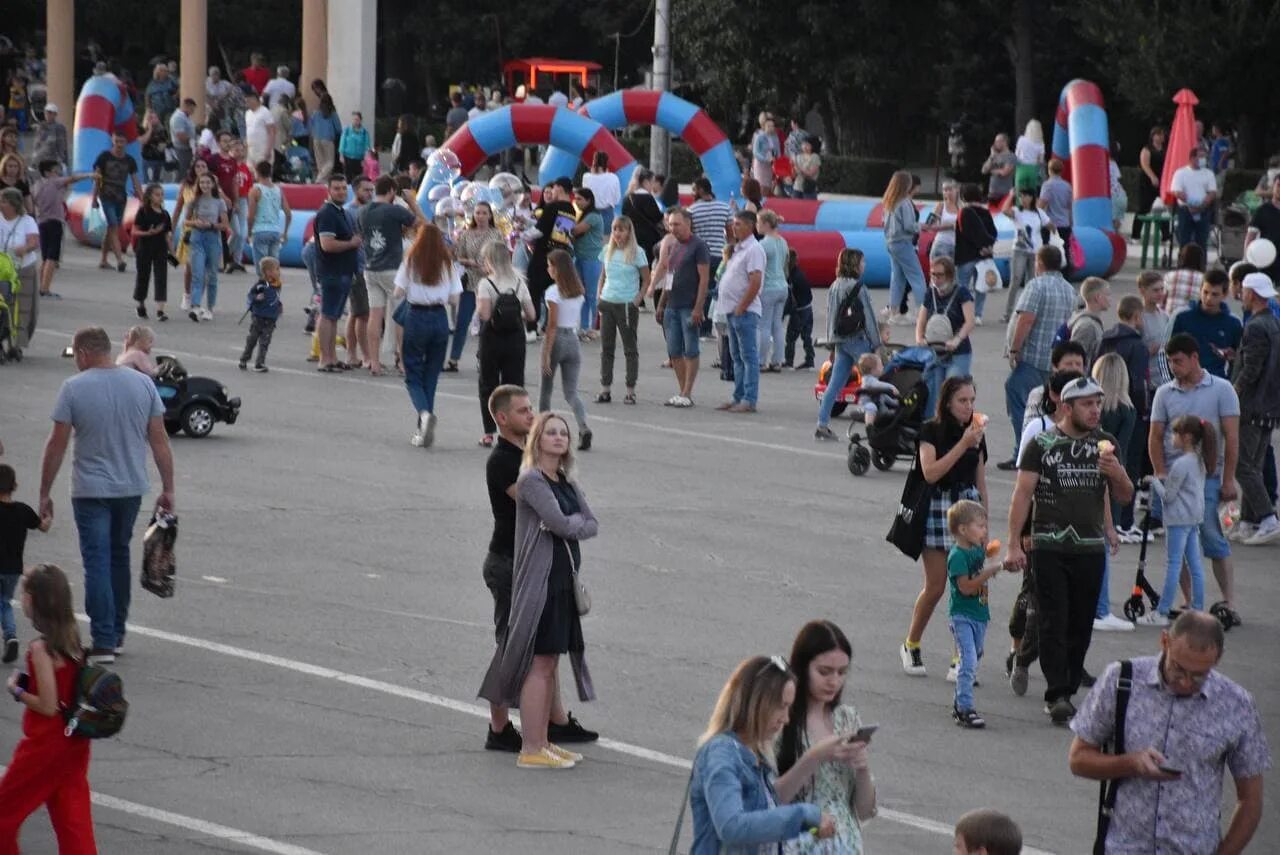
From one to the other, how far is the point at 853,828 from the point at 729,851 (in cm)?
46

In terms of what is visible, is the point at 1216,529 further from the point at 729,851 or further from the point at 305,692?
the point at 729,851

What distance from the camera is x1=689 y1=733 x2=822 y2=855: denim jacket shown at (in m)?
5.96

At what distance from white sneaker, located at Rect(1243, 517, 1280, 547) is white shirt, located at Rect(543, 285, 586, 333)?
5.15 metres

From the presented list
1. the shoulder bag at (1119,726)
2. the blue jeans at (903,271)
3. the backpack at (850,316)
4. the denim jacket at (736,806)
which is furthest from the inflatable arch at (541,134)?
the denim jacket at (736,806)

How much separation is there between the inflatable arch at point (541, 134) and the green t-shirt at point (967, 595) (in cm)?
1855

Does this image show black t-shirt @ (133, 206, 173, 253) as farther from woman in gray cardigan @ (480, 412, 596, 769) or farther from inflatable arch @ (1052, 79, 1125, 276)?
woman in gray cardigan @ (480, 412, 596, 769)

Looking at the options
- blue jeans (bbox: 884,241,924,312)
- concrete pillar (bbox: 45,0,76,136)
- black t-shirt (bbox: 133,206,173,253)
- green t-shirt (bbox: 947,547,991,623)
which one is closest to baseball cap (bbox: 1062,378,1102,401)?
green t-shirt (bbox: 947,547,991,623)

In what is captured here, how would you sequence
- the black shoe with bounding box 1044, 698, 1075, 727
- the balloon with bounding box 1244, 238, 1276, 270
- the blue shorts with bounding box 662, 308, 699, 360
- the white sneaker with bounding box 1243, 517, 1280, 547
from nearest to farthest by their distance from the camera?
the black shoe with bounding box 1044, 698, 1075, 727 → the white sneaker with bounding box 1243, 517, 1280, 547 → the blue shorts with bounding box 662, 308, 699, 360 → the balloon with bounding box 1244, 238, 1276, 270

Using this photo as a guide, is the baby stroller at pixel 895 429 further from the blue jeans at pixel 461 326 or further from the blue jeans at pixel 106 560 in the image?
the blue jeans at pixel 106 560

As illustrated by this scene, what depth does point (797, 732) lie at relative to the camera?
21.0 ft

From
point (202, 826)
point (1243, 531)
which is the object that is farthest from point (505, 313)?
point (202, 826)

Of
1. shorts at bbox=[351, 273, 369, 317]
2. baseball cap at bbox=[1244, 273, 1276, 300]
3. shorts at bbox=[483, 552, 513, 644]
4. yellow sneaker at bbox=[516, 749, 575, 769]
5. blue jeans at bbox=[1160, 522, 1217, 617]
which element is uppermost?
baseball cap at bbox=[1244, 273, 1276, 300]

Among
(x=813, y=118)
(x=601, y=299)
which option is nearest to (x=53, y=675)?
(x=601, y=299)

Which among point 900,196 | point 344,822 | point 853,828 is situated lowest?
point 344,822
